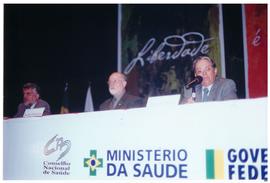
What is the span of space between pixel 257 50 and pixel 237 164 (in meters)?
2.87

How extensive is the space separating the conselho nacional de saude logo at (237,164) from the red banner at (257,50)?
273 cm

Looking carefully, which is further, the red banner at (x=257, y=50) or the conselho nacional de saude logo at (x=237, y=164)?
the red banner at (x=257, y=50)

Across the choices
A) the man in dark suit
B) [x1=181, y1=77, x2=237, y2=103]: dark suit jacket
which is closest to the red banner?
the man in dark suit

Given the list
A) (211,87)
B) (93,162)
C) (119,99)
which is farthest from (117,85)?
(93,162)

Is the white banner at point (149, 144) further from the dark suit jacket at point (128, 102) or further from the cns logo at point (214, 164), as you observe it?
the dark suit jacket at point (128, 102)

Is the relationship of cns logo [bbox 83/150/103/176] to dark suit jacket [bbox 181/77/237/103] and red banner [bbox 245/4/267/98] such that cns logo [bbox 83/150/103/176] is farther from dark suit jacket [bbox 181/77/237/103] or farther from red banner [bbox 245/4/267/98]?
red banner [bbox 245/4/267/98]

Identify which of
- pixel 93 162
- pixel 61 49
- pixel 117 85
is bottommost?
pixel 93 162

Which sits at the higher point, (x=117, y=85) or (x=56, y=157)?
(x=117, y=85)

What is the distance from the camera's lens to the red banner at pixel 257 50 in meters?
4.06

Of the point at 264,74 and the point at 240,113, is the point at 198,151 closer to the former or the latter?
the point at 240,113

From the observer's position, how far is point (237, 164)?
149 cm

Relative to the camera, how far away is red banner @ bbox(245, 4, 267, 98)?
4.06 m

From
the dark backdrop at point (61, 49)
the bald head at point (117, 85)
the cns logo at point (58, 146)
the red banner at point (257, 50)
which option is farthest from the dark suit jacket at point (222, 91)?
the dark backdrop at point (61, 49)

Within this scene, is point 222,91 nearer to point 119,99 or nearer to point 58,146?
point 119,99
